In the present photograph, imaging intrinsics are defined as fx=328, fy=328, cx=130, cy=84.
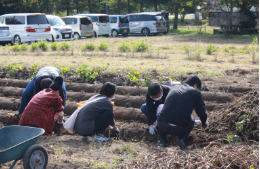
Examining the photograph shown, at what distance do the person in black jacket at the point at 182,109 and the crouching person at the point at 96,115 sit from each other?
2.77 feet

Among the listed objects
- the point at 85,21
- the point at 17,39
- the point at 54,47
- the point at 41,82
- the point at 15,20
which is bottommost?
the point at 41,82

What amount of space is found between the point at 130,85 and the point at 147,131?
2.74 meters

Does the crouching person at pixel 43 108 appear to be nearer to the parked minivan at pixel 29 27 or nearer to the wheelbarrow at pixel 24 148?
the wheelbarrow at pixel 24 148

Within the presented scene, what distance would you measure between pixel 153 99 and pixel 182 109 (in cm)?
66

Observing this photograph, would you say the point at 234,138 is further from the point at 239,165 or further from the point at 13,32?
the point at 13,32

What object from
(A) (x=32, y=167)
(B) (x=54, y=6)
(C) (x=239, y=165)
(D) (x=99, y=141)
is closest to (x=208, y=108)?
(D) (x=99, y=141)

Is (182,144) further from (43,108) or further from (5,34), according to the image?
(5,34)

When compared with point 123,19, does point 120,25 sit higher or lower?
lower

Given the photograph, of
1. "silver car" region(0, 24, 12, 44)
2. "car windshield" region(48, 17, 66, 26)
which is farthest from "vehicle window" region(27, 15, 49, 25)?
"car windshield" region(48, 17, 66, 26)

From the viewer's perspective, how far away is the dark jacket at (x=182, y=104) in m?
4.55

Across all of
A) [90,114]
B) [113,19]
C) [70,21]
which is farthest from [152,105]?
[113,19]

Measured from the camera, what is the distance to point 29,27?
16469 millimetres

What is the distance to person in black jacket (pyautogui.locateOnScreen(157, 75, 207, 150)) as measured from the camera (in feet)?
15.0

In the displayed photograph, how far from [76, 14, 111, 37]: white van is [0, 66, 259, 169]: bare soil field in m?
14.3
